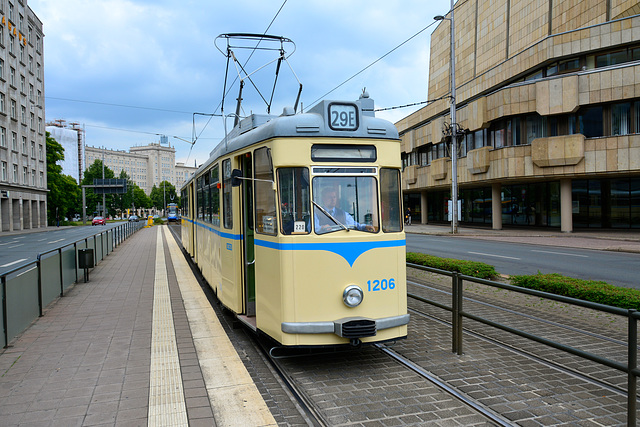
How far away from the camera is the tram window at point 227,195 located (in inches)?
282

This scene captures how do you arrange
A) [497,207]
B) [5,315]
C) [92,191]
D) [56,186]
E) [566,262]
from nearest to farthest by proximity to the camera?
[5,315] → [566,262] → [497,207] → [56,186] → [92,191]

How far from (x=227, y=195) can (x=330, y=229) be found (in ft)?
8.36

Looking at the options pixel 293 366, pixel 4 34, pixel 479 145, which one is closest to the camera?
pixel 293 366

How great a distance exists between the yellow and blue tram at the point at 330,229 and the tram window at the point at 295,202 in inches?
0.4

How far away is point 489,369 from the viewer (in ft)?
17.5

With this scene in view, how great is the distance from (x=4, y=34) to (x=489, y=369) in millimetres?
57816

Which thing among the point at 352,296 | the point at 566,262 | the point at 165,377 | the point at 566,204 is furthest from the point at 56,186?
the point at 352,296

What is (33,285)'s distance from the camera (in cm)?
800

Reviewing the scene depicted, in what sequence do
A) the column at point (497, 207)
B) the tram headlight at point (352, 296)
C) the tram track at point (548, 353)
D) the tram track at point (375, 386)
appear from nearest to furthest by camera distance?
1. the tram track at point (375, 386)
2. the tram track at point (548, 353)
3. the tram headlight at point (352, 296)
4. the column at point (497, 207)

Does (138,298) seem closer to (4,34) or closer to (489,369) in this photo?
(489,369)

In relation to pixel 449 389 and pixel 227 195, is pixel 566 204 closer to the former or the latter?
pixel 227 195

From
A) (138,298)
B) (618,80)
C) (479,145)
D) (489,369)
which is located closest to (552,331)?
(489,369)

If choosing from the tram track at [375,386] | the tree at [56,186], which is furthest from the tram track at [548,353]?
the tree at [56,186]

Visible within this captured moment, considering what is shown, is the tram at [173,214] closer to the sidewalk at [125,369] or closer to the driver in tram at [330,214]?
the sidewalk at [125,369]
